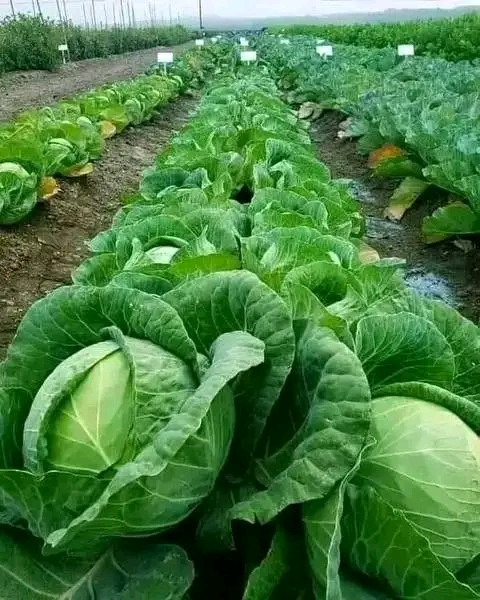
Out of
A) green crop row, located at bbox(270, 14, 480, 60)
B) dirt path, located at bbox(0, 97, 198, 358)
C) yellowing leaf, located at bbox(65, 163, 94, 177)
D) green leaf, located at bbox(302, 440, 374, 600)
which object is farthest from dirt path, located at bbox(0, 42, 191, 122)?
green leaf, located at bbox(302, 440, 374, 600)

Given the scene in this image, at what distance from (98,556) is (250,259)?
1.12 meters

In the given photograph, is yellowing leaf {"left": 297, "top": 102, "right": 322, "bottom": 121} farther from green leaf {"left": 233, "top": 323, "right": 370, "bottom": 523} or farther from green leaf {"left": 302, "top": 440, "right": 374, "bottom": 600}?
green leaf {"left": 302, "top": 440, "right": 374, "bottom": 600}

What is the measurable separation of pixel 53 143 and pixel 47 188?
74 centimetres

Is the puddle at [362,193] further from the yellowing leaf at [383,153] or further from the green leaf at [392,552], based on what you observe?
the green leaf at [392,552]

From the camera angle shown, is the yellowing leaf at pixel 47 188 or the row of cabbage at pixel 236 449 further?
the yellowing leaf at pixel 47 188

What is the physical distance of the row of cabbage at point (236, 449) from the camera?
4.65 ft

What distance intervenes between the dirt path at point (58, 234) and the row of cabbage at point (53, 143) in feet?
0.55

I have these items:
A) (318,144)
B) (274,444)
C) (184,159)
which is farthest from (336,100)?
(274,444)

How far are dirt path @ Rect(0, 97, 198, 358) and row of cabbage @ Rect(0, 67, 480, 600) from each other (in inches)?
127

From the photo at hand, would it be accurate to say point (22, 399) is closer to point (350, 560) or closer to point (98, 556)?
point (98, 556)

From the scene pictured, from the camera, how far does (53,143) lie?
7.69 meters

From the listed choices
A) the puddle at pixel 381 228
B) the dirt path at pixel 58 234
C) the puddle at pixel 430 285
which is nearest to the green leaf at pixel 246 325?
the dirt path at pixel 58 234

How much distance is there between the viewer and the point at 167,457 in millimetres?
1340

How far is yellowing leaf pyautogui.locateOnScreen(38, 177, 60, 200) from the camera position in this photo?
7.10 meters
